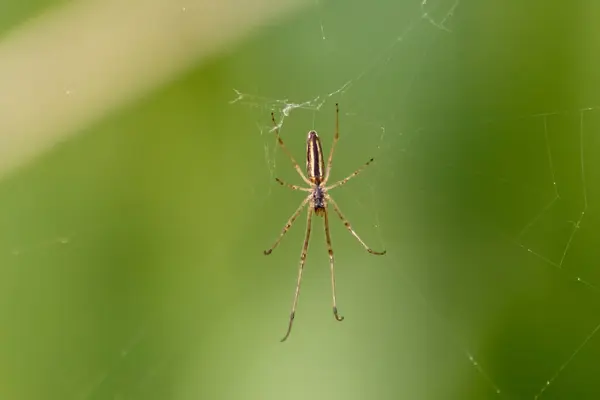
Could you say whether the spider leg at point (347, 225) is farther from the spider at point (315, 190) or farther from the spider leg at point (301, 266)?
the spider leg at point (301, 266)

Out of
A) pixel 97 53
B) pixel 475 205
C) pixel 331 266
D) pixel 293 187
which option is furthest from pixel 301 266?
pixel 97 53

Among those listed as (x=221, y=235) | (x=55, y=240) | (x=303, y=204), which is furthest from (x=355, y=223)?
(x=55, y=240)

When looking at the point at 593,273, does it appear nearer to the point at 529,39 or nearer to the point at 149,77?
the point at 529,39

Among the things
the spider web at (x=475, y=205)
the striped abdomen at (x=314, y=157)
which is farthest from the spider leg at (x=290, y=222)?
the spider web at (x=475, y=205)

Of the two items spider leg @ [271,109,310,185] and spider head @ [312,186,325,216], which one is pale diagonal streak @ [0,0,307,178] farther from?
spider head @ [312,186,325,216]

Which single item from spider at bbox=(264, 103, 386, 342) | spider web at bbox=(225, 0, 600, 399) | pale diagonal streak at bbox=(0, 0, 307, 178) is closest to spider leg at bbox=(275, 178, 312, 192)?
spider at bbox=(264, 103, 386, 342)

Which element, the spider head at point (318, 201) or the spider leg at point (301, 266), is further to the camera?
the spider head at point (318, 201)

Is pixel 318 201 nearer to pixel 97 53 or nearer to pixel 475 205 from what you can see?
pixel 475 205

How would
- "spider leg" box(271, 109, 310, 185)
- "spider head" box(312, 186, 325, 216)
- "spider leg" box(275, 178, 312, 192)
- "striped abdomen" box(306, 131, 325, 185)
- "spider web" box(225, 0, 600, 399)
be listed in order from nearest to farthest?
"spider web" box(225, 0, 600, 399) → "striped abdomen" box(306, 131, 325, 185) → "spider leg" box(271, 109, 310, 185) → "spider leg" box(275, 178, 312, 192) → "spider head" box(312, 186, 325, 216)
